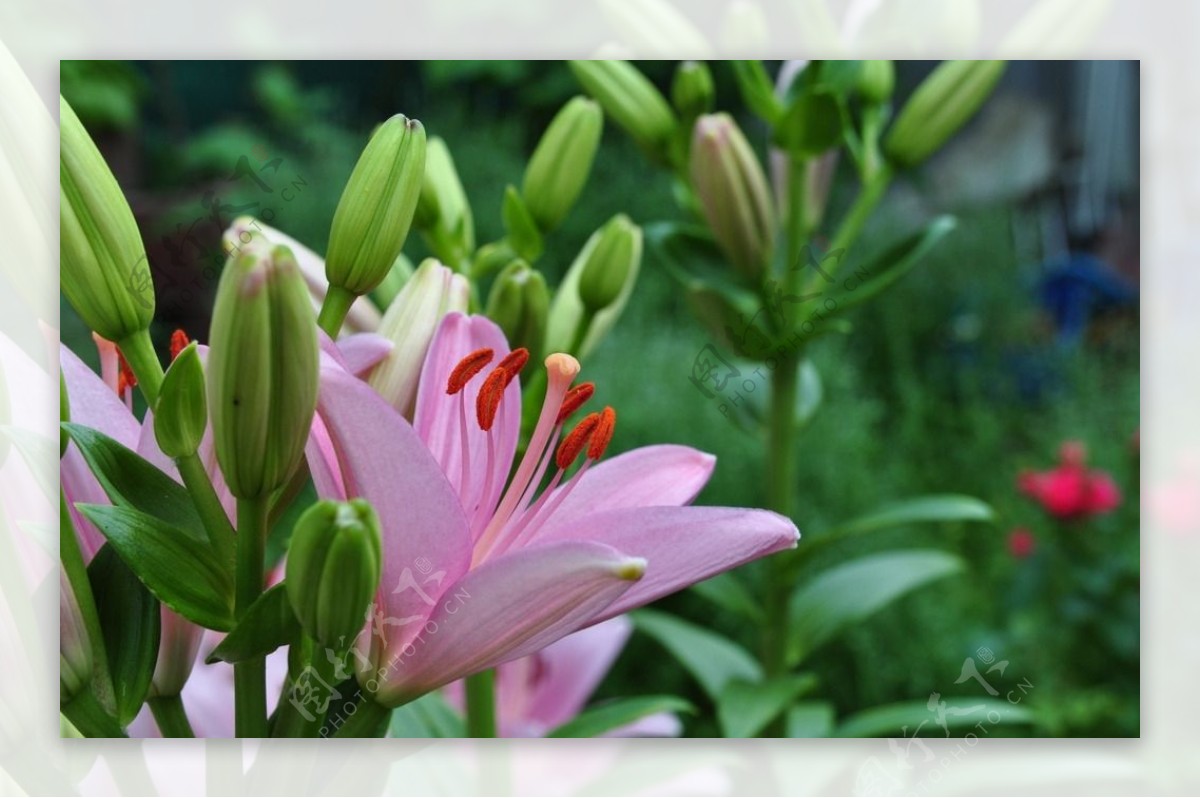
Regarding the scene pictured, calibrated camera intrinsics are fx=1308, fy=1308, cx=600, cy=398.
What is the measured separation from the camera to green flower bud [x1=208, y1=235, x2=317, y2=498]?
1.32 ft

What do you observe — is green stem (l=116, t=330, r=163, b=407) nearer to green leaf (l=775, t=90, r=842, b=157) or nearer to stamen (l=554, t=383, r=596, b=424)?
stamen (l=554, t=383, r=596, b=424)

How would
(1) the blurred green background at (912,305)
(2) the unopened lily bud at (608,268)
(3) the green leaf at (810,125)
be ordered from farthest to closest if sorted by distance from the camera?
1. (1) the blurred green background at (912,305)
2. (3) the green leaf at (810,125)
3. (2) the unopened lily bud at (608,268)

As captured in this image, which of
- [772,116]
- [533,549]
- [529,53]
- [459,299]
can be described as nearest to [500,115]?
[529,53]

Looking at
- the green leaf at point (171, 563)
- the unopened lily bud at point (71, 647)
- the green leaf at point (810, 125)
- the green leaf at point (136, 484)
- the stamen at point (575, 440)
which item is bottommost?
the unopened lily bud at point (71, 647)

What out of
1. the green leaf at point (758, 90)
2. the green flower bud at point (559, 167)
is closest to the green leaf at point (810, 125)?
the green leaf at point (758, 90)

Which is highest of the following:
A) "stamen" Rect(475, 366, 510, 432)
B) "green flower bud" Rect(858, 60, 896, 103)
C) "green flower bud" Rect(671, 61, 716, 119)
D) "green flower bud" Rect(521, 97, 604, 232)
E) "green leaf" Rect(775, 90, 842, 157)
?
"green flower bud" Rect(858, 60, 896, 103)

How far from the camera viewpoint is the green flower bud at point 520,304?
582 millimetres

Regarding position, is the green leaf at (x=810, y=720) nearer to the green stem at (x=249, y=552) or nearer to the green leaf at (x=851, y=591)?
the green leaf at (x=851, y=591)

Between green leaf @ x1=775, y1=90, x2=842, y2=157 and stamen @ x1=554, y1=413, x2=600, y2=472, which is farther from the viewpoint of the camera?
green leaf @ x1=775, y1=90, x2=842, y2=157

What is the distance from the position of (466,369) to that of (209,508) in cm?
11

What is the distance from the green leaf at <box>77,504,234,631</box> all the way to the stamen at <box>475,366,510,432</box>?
0.11 meters

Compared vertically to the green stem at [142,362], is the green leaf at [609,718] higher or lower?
lower

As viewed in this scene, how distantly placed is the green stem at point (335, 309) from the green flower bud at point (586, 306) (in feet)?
0.57

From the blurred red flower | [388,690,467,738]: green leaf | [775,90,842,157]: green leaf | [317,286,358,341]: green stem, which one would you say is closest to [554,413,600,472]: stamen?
[317,286,358,341]: green stem
